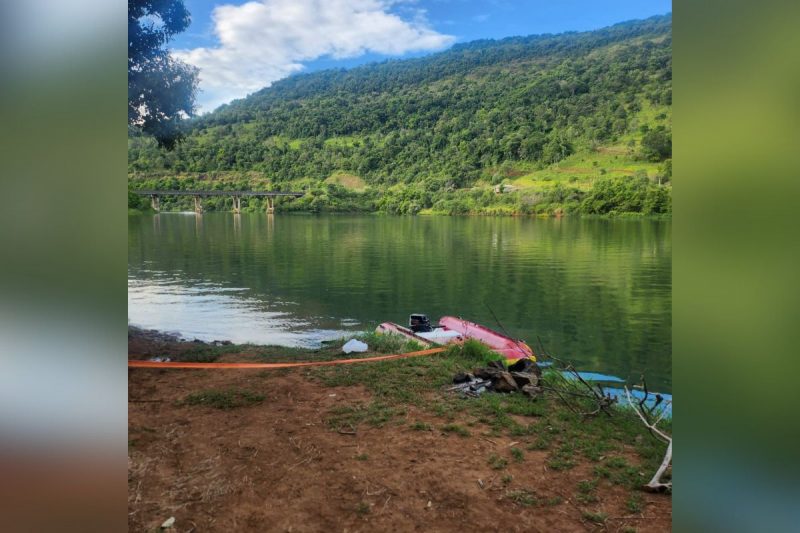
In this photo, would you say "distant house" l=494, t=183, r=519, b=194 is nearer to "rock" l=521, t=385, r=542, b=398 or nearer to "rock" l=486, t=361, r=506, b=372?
"rock" l=486, t=361, r=506, b=372

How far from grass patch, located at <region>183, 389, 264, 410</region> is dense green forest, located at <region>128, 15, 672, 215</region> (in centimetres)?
1691

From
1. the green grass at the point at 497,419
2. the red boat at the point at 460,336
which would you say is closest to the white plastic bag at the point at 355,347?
the red boat at the point at 460,336

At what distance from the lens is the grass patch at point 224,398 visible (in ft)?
10.4

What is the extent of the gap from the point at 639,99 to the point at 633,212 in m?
6.46

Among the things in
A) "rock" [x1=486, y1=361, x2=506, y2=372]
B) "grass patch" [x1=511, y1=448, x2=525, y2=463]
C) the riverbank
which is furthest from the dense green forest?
"grass patch" [x1=511, y1=448, x2=525, y2=463]

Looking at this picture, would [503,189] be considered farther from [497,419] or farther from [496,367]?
[497,419]

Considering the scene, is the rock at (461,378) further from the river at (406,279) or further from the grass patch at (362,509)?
the river at (406,279)

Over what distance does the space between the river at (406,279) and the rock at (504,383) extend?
3678 millimetres

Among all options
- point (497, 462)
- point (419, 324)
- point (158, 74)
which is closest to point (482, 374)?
point (497, 462)

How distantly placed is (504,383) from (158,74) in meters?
4.49

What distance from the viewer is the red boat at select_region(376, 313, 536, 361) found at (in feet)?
18.9
